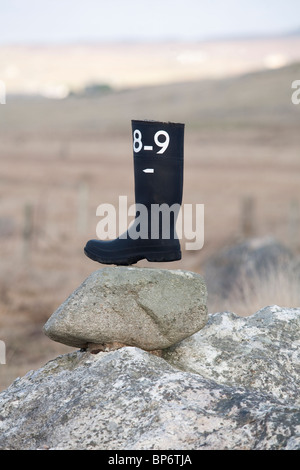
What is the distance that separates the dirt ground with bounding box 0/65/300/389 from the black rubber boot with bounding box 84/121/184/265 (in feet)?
8.80

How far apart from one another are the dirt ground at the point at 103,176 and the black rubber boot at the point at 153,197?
2681mm

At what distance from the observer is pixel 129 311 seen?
312cm

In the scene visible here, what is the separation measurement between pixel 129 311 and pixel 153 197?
576 millimetres

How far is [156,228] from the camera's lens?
3.41 meters

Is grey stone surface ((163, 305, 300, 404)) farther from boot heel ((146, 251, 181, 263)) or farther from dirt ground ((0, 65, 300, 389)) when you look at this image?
dirt ground ((0, 65, 300, 389))

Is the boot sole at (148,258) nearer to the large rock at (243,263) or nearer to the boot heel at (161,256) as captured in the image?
the boot heel at (161,256)

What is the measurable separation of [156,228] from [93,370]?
0.83 meters

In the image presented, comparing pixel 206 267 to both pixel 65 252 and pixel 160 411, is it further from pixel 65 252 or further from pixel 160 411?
pixel 160 411

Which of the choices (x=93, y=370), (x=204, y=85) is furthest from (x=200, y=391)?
(x=204, y=85)

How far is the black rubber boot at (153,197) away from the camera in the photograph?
328 cm

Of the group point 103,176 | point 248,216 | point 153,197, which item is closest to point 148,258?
point 153,197

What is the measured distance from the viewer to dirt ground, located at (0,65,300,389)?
10.1 meters

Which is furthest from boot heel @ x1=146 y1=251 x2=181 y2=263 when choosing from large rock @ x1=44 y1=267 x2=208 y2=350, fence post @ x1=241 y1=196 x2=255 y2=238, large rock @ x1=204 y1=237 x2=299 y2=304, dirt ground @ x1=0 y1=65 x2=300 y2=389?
fence post @ x1=241 y1=196 x2=255 y2=238

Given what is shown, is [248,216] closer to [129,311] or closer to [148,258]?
[148,258]
